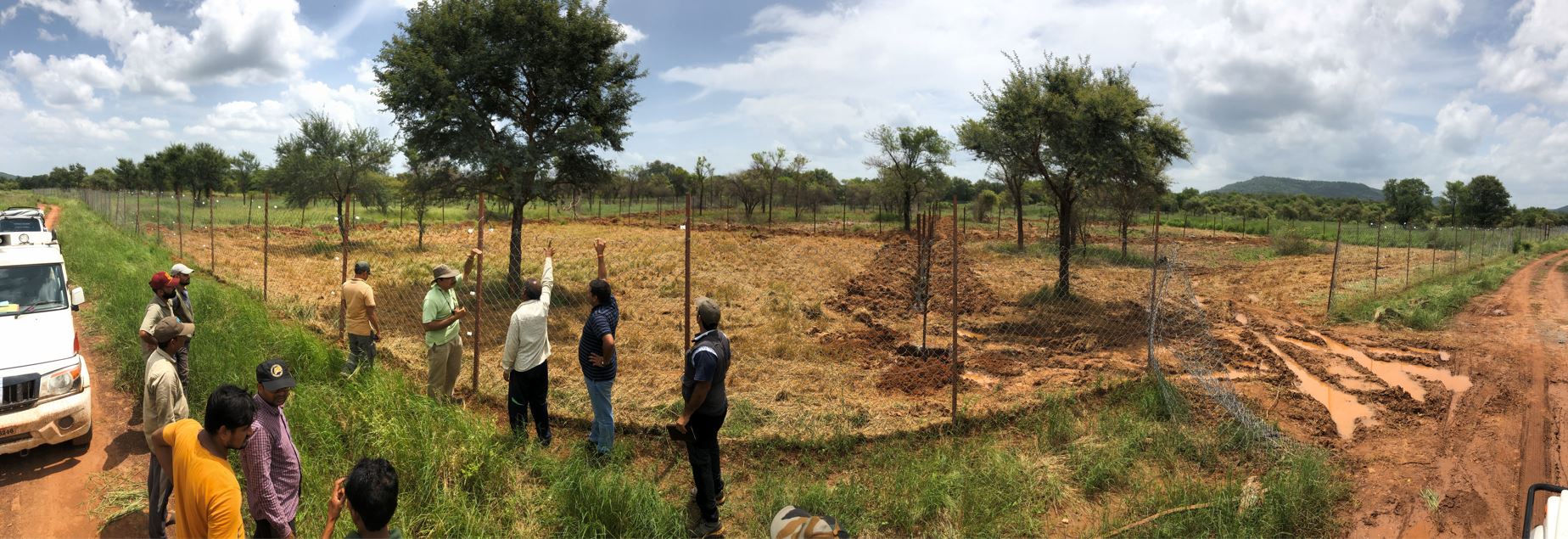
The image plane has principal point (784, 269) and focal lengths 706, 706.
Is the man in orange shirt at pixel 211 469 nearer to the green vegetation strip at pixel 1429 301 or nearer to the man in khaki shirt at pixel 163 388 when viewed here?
the man in khaki shirt at pixel 163 388

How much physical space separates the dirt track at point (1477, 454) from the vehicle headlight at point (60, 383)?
9.91 metres

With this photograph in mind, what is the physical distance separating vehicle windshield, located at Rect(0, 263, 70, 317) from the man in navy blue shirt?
6.60 metres

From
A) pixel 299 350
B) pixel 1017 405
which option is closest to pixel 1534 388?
pixel 1017 405

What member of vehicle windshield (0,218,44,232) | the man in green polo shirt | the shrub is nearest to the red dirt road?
the man in green polo shirt

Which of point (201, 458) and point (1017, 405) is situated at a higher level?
point (201, 458)

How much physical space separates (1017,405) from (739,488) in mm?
→ 3027

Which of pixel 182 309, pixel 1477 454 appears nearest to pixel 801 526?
pixel 182 309

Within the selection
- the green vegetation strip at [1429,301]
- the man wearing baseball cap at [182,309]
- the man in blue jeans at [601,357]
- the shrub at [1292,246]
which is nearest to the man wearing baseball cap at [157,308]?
the man wearing baseball cap at [182,309]

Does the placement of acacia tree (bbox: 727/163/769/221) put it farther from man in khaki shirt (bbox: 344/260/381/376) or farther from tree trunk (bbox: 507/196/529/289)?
man in khaki shirt (bbox: 344/260/381/376)

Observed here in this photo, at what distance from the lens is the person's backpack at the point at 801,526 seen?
215 cm

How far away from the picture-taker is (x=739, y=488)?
5.54 metres

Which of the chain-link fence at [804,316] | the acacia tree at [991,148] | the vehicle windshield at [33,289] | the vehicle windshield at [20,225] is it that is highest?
the acacia tree at [991,148]

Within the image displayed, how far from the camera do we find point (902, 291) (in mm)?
14703

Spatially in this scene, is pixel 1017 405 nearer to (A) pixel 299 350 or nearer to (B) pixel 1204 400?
(B) pixel 1204 400
